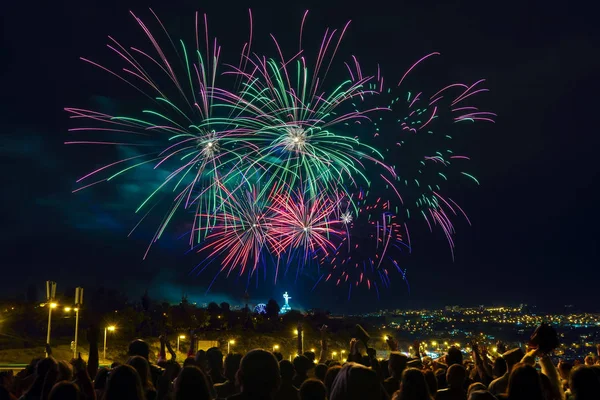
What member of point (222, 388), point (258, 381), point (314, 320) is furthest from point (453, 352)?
point (314, 320)

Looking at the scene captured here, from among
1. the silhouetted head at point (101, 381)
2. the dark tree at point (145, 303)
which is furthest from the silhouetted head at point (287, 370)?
the dark tree at point (145, 303)

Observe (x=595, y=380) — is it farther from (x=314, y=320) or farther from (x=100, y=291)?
(x=314, y=320)

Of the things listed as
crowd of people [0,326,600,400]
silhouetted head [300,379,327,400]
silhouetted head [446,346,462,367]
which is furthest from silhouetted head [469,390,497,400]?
silhouetted head [446,346,462,367]

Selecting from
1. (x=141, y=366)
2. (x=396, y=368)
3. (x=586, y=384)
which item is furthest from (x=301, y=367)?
(x=586, y=384)

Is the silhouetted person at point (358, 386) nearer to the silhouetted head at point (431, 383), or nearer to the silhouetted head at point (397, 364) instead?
the silhouetted head at point (431, 383)

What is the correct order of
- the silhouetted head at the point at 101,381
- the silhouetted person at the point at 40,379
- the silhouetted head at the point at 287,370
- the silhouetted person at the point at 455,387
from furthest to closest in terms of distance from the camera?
the silhouetted head at the point at 287,370 → the silhouetted head at the point at 101,381 → the silhouetted person at the point at 455,387 → the silhouetted person at the point at 40,379

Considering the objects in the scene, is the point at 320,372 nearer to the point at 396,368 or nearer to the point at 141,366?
the point at 396,368
